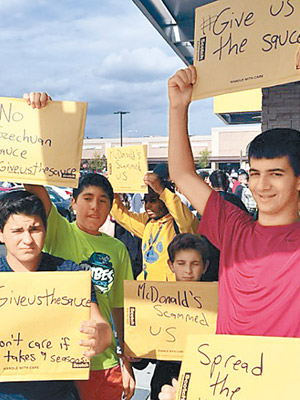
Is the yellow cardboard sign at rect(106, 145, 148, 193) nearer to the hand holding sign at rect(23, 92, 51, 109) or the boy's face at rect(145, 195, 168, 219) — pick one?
the boy's face at rect(145, 195, 168, 219)

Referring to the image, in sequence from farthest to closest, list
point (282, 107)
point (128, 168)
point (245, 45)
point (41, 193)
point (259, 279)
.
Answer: point (282, 107), point (128, 168), point (41, 193), point (245, 45), point (259, 279)

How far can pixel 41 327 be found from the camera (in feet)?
6.06

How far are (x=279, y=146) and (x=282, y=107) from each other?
4894 millimetres

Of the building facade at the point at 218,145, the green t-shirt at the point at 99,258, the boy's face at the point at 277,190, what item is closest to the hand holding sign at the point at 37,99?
the green t-shirt at the point at 99,258

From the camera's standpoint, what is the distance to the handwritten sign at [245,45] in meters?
1.74

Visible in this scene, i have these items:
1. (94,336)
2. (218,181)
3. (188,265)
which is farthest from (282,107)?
(94,336)

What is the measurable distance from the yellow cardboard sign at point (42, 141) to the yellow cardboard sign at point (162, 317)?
63 centimetres

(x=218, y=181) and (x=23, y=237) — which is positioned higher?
(x=218, y=181)

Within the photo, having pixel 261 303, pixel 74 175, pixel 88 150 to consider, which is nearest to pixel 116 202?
pixel 74 175

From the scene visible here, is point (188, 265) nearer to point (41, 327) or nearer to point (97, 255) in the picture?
point (97, 255)

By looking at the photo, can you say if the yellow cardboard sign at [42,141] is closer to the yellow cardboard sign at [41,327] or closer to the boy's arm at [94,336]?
the yellow cardboard sign at [41,327]

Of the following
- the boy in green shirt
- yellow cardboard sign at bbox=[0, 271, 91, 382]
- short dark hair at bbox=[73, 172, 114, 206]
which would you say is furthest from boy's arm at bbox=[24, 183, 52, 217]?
yellow cardboard sign at bbox=[0, 271, 91, 382]

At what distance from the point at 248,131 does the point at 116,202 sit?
56663 millimetres

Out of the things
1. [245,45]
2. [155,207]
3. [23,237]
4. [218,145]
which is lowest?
A: [23,237]
